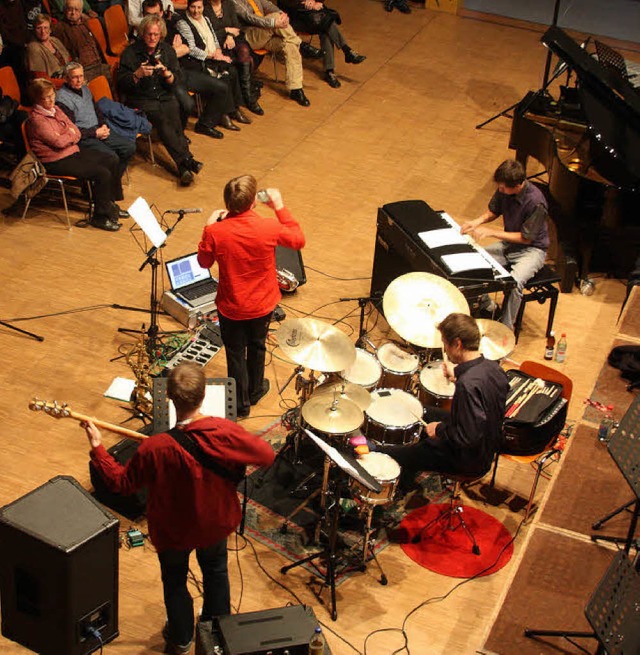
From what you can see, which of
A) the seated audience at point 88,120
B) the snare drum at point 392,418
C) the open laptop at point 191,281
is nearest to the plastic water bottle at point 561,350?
the snare drum at point 392,418

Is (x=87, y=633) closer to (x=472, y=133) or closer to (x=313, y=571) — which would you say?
(x=313, y=571)

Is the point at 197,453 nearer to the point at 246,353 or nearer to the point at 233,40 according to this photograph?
the point at 246,353

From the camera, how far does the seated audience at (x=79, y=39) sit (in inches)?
359

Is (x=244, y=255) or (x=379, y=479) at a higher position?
(x=244, y=255)

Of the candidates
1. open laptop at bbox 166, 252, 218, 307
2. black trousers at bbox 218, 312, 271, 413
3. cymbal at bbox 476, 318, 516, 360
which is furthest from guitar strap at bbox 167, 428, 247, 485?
open laptop at bbox 166, 252, 218, 307

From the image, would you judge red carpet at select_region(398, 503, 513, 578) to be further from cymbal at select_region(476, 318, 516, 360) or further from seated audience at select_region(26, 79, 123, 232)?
seated audience at select_region(26, 79, 123, 232)

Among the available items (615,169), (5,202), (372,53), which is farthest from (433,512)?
(372,53)

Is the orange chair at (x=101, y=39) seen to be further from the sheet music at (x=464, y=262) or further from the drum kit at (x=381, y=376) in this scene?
the drum kit at (x=381, y=376)

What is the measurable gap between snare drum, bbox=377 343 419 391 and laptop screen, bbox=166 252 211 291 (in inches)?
74.1

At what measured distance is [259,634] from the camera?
14.4 feet

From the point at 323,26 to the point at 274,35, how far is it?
652mm

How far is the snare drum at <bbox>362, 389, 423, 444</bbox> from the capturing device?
5613 millimetres

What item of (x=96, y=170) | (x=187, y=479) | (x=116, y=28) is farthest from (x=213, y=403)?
(x=116, y=28)

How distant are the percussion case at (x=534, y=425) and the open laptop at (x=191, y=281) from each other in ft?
8.73
